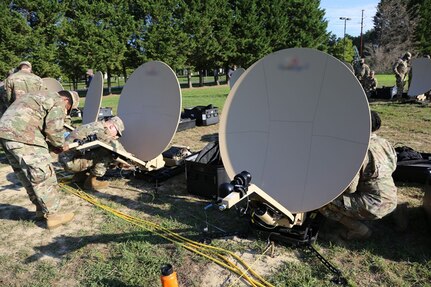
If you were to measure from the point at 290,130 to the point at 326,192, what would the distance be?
0.69m

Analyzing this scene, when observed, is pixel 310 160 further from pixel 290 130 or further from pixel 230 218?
pixel 230 218

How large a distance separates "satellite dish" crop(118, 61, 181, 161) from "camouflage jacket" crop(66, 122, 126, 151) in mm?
404

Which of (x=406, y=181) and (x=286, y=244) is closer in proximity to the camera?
(x=286, y=244)

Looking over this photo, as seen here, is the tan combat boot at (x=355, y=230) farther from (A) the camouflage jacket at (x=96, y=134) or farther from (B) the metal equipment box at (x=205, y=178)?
(A) the camouflage jacket at (x=96, y=134)

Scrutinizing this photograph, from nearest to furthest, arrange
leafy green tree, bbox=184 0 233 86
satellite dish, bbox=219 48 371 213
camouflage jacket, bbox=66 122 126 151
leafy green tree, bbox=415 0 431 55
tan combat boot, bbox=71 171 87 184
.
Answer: satellite dish, bbox=219 48 371 213
camouflage jacket, bbox=66 122 126 151
tan combat boot, bbox=71 171 87 184
leafy green tree, bbox=184 0 233 86
leafy green tree, bbox=415 0 431 55

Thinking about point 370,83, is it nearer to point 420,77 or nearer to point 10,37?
point 420,77

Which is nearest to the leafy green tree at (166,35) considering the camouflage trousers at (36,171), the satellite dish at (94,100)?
the satellite dish at (94,100)

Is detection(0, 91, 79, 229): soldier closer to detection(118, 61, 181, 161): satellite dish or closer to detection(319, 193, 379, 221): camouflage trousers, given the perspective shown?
detection(118, 61, 181, 161): satellite dish

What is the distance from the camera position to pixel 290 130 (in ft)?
10.5

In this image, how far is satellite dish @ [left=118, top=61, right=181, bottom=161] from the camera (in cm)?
470

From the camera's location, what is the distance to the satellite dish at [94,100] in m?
5.65

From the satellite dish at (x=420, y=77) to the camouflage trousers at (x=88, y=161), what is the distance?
38.6 feet

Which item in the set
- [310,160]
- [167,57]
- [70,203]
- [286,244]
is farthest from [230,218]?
[167,57]

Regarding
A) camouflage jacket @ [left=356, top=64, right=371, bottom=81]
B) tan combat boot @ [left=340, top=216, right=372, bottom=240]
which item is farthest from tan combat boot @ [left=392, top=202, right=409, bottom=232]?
camouflage jacket @ [left=356, top=64, right=371, bottom=81]
